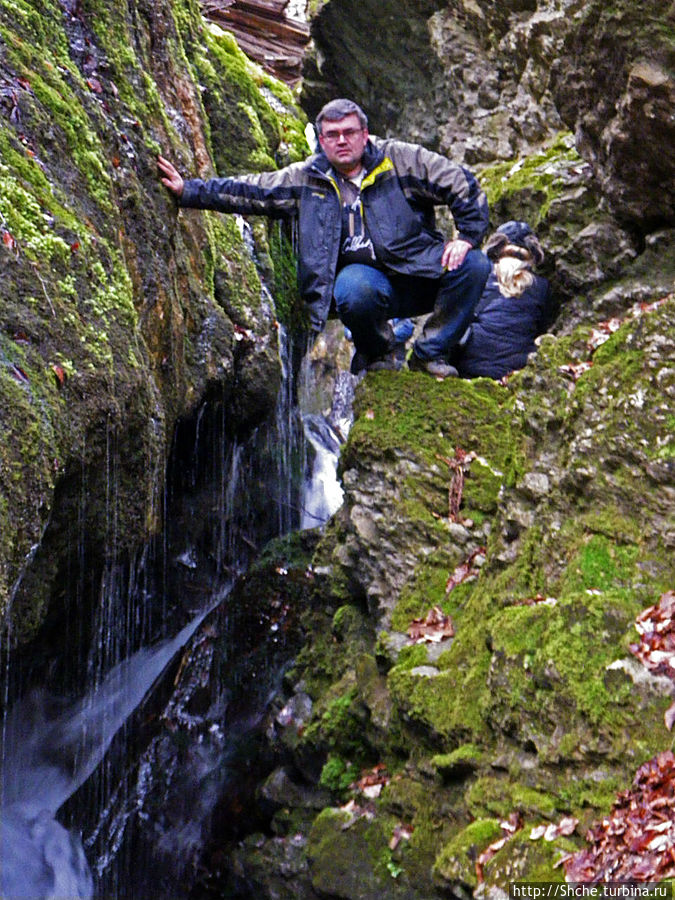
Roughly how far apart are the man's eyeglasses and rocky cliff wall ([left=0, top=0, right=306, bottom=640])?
52.7 inches

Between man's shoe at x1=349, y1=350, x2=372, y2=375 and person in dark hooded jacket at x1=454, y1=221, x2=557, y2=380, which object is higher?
person in dark hooded jacket at x1=454, y1=221, x2=557, y2=380

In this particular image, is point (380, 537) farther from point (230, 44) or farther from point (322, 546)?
point (230, 44)

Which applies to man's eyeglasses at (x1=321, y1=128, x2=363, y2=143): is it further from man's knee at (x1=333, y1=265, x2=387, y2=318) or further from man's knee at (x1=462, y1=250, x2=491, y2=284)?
man's knee at (x1=462, y1=250, x2=491, y2=284)

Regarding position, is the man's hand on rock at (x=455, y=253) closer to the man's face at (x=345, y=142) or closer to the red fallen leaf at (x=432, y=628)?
the man's face at (x=345, y=142)

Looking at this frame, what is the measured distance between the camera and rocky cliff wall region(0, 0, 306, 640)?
15.2 feet

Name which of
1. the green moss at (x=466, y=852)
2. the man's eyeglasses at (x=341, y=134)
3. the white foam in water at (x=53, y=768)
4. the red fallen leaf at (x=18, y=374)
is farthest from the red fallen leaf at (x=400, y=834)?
the man's eyeglasses at (x=341, y=134)

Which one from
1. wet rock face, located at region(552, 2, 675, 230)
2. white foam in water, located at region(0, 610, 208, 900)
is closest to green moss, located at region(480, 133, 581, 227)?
wet rock face, located at region(552, 2, 675, 230)

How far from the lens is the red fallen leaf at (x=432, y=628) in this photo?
665 cm

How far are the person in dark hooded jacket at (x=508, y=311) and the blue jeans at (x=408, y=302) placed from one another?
2.33 feet

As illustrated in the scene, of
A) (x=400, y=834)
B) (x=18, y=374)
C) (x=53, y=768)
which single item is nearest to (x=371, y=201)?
(x=18, y=374)

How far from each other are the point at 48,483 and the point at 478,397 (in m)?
4.35

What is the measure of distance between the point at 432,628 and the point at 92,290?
3446mm

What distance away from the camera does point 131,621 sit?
957 centimetres

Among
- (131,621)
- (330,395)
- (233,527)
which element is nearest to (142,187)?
(131,621)
